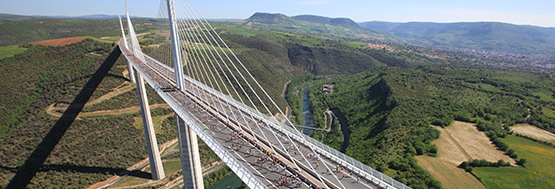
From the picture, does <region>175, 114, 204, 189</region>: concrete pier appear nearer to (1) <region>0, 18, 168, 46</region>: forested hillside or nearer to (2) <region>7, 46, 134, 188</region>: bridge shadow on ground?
(2) <region>7, 46, 134, 188</region>: bridge shadow on ground

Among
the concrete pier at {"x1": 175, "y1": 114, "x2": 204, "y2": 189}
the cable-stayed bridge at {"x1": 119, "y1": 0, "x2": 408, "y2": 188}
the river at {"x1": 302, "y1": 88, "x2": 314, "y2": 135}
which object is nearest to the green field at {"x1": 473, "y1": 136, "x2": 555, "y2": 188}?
the cable-stayed bridge at {"x1": 119, "y1": 0, "x2": 408, "y2": 188}

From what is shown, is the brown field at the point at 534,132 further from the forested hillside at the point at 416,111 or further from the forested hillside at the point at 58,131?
the forested hillside at the point at 58,131

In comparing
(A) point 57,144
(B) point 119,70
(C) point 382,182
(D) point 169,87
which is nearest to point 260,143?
(C) point 382,182

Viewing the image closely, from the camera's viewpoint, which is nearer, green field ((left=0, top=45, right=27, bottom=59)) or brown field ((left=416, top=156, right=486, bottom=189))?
brown field ((left=416, top=156, right=486, bottom=189))

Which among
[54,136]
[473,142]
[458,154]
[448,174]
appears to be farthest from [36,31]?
[473,142]

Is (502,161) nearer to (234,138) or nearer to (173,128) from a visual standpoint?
(234,138)

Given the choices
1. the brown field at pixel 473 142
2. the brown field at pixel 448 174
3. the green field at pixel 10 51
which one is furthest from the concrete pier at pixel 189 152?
the green field at pixel 10 51
